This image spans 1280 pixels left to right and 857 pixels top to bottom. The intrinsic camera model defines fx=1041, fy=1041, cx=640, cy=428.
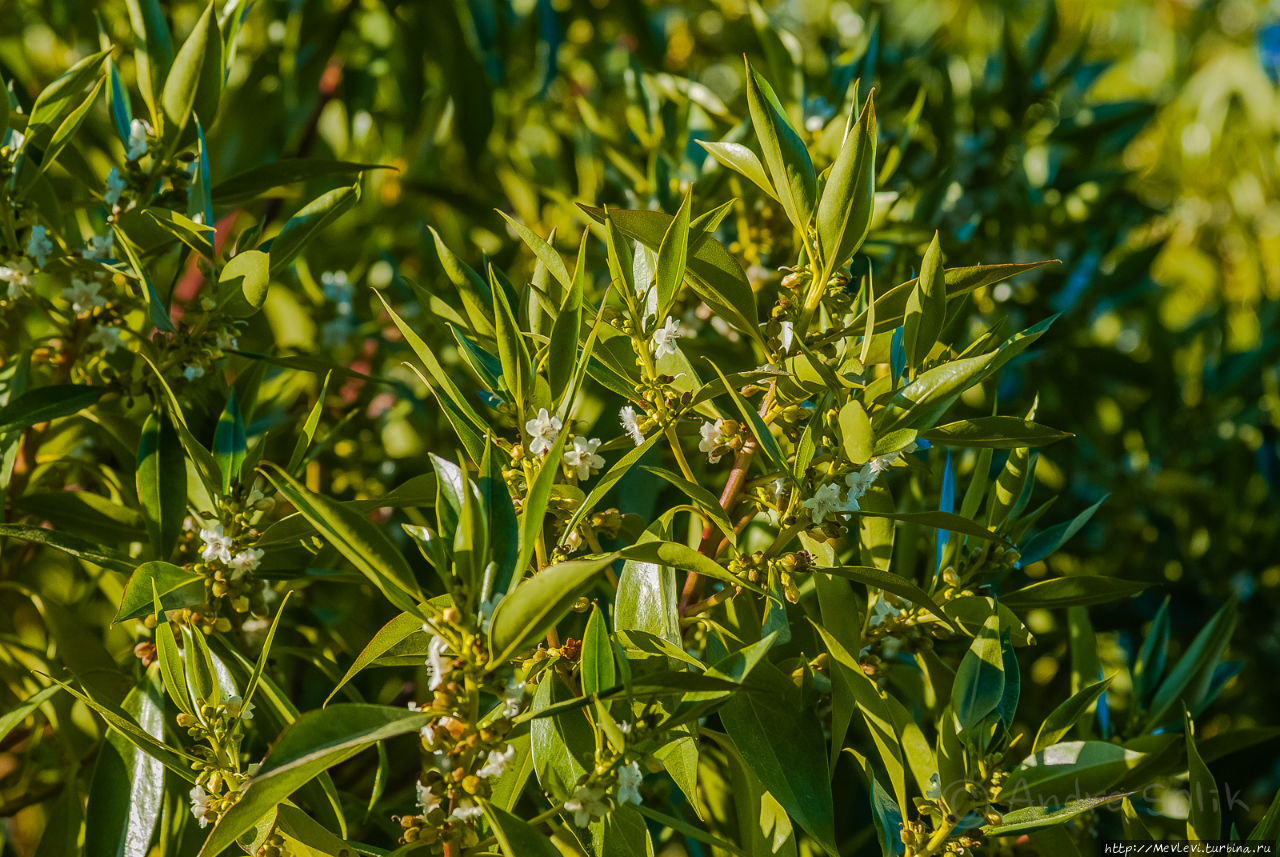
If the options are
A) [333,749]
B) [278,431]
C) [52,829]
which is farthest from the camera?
[278,431]

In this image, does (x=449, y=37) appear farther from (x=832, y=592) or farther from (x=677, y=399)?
(x=832, y=592)

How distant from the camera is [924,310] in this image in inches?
32.2

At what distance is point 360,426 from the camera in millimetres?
1508

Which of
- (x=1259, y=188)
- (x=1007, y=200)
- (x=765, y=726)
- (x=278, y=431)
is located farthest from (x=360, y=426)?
(x=1259, y=188)

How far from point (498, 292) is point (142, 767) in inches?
22.0

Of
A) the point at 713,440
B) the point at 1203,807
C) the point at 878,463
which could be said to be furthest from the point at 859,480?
the point at 1203,807

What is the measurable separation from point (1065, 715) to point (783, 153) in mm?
576

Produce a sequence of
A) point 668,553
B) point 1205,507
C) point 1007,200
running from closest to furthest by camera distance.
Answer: point 668,553
point 1007,200
point 1205,507

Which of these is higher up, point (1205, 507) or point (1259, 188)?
point (1259, 188)

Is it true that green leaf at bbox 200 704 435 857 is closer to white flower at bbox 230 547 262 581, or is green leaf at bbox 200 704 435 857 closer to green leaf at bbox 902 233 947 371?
white flower at bbox 230 547 262 581

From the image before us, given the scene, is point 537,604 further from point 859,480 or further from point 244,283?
point 244,283

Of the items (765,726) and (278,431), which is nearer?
(765,726)

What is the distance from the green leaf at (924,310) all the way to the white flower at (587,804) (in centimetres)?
41

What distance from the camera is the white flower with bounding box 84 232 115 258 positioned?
3.44 feet
